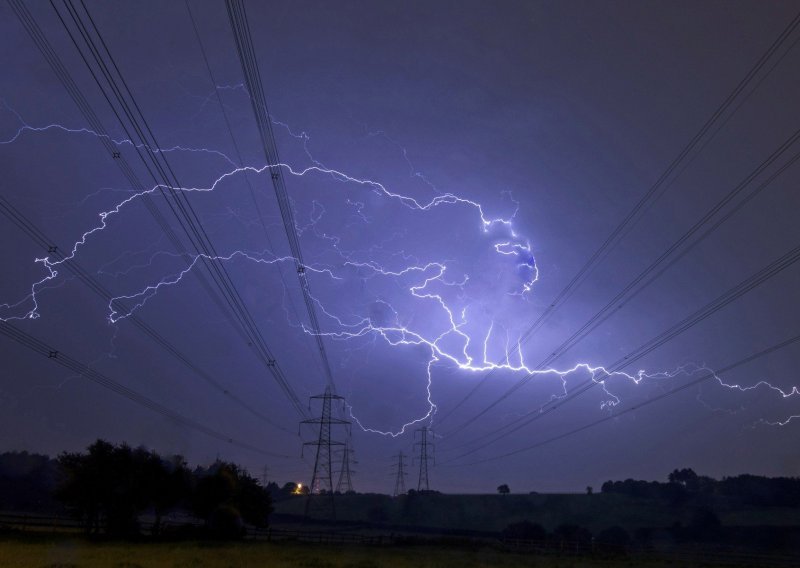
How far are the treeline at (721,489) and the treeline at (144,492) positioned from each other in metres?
82.0

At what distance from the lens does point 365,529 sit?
3184 inches

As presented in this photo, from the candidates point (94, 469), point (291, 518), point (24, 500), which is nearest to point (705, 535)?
point (291, 518)

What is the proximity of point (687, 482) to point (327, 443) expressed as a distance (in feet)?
Answer: 329

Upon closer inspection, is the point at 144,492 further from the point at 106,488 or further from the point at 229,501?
the point at 229,501

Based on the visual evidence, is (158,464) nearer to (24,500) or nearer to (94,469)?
(94,469)

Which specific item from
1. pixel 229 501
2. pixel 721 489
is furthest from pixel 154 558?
pixel 721 489

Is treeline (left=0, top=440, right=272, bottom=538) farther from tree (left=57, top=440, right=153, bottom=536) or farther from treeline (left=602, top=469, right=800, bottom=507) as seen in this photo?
treeline (left=602, top=469, right=800, bottom=507)

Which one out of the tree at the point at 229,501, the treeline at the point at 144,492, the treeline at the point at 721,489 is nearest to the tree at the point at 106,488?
the treeline at the point at 144,492

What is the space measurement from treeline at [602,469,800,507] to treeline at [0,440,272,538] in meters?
82.0

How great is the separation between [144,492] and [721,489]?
11319 centimetres

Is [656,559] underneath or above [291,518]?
underneath

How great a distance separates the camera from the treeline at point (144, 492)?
127ft

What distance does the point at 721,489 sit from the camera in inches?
4719

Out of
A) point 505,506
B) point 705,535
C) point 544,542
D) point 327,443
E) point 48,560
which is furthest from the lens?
point 505,506
